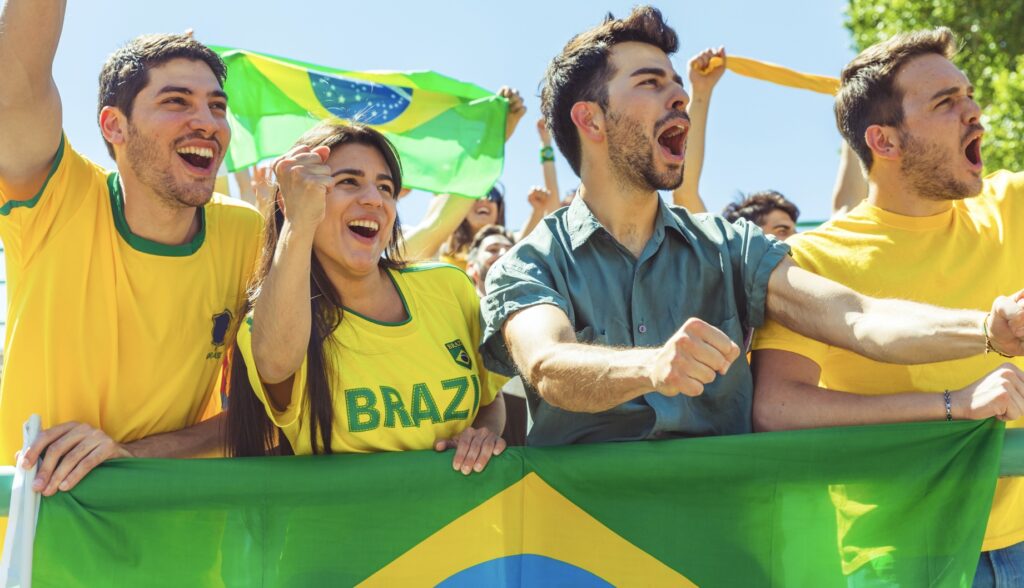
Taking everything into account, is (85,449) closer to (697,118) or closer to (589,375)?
(589,375)

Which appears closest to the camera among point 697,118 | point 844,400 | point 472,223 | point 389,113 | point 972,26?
point 844,400

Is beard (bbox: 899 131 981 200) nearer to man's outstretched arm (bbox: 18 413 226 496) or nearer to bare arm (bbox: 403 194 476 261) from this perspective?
man's outstretched arm (bbox: 18 413 226 496)

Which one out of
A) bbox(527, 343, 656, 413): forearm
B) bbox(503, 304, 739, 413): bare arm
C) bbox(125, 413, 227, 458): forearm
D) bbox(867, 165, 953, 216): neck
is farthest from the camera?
bbox(867, 165, 953, 216): neck

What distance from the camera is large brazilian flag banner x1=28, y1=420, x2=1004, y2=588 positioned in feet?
8.48

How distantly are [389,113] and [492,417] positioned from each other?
3.98m

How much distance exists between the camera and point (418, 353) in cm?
296

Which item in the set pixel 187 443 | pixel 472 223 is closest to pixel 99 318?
pixel 187 443

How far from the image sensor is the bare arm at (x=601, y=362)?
6.90 feet

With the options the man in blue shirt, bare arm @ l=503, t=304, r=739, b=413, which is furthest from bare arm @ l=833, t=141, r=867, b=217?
bare arm @ l=503, t=304, r=739, b=413

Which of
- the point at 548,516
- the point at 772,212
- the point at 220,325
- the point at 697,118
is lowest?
the point at 548,516

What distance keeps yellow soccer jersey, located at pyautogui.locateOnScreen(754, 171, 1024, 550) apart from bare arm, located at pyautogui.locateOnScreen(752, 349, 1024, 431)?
62 mm

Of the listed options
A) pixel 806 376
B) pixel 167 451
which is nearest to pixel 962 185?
pixel 806 376

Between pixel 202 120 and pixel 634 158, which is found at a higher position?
pixel 202 120

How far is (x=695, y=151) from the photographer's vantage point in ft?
16.1
